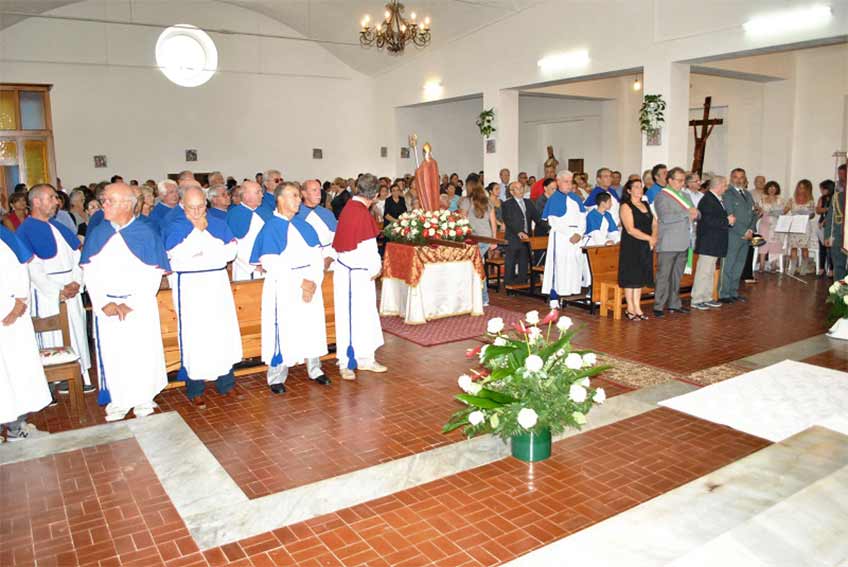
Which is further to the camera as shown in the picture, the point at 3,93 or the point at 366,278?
the point at 3,93

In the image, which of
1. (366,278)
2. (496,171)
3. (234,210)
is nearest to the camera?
(366,278)

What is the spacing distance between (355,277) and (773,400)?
3663 millimetres

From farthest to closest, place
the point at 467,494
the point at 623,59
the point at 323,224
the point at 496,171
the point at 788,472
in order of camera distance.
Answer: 1. the point at 496,171
2. the point at 623,59
3. the point at 323,224
4. the point at 467,494
5. the point at 788,472

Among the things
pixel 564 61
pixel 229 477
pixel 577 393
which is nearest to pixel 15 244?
pixel 229 477

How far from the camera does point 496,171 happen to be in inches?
640

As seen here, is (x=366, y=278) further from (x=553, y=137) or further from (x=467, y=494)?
(x=553, y=137)

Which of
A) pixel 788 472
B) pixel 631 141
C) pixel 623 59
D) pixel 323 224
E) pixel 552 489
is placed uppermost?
pixel 623 59

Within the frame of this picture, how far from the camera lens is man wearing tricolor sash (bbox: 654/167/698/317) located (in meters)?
8.70

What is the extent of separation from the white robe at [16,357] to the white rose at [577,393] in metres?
3.79

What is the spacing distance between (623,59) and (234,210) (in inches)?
337

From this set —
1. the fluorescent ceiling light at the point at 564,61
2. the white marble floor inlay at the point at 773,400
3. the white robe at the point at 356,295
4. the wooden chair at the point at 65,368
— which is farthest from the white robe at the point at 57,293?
the fluorescent ceiling light at the point at 564,61

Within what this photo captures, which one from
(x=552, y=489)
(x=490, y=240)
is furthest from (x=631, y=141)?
(x=552, y=489)

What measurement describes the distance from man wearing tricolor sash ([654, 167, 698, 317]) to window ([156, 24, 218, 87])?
1287 cm

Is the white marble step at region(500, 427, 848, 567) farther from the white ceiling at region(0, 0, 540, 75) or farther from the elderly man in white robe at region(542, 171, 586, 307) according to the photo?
the white ceiling at region(0, 0, 540, 75)
